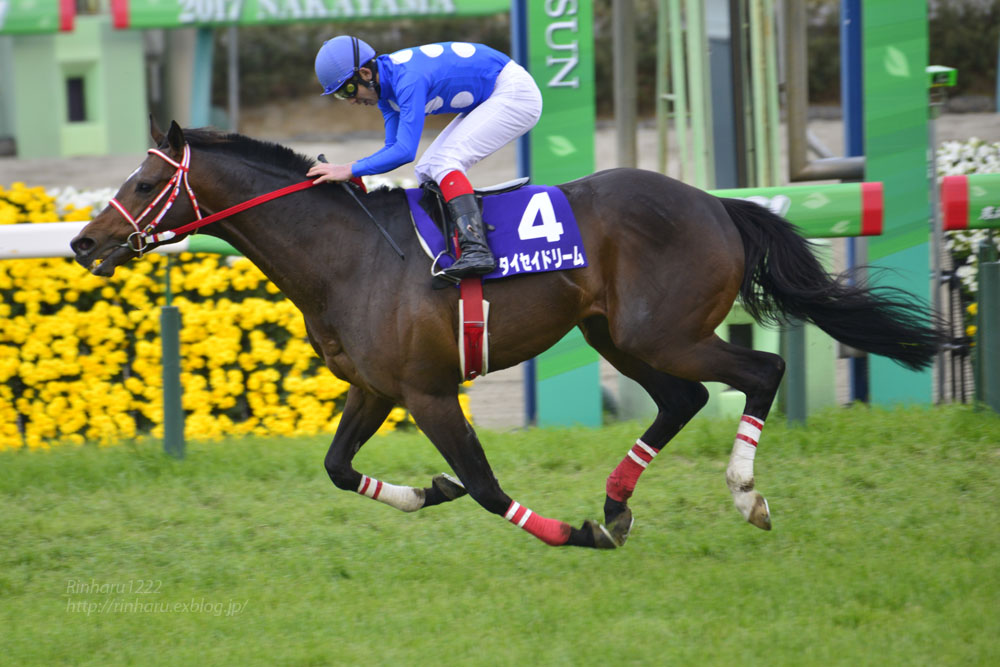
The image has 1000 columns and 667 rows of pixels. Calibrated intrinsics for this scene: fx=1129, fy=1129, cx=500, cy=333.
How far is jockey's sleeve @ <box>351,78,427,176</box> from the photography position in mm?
4160

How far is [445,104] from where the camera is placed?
14.8 ft

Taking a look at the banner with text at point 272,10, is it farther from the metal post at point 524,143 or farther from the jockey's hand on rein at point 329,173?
the jockey's hand on rein at point 329,173

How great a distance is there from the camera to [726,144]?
23.9ft

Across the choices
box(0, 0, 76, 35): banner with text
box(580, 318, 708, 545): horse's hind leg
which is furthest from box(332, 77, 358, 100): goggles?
box(0, 0, 76, 35): banner with text

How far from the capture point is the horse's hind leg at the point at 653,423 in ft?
15.2

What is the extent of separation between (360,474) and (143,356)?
2147mm

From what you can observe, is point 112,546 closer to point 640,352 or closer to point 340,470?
point 340,470

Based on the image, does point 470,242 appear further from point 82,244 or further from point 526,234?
point 82,244

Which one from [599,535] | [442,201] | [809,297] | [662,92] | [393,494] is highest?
[662,92]

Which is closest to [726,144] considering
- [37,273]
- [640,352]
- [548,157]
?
[548,157]

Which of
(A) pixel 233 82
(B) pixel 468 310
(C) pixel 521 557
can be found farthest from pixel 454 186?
(A) pixel 233 82

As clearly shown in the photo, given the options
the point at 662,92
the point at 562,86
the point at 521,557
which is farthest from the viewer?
the point at 662,92

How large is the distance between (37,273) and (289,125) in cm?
1498

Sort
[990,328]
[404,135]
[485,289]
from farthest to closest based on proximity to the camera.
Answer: [990,328], [485,289], [404,135]
